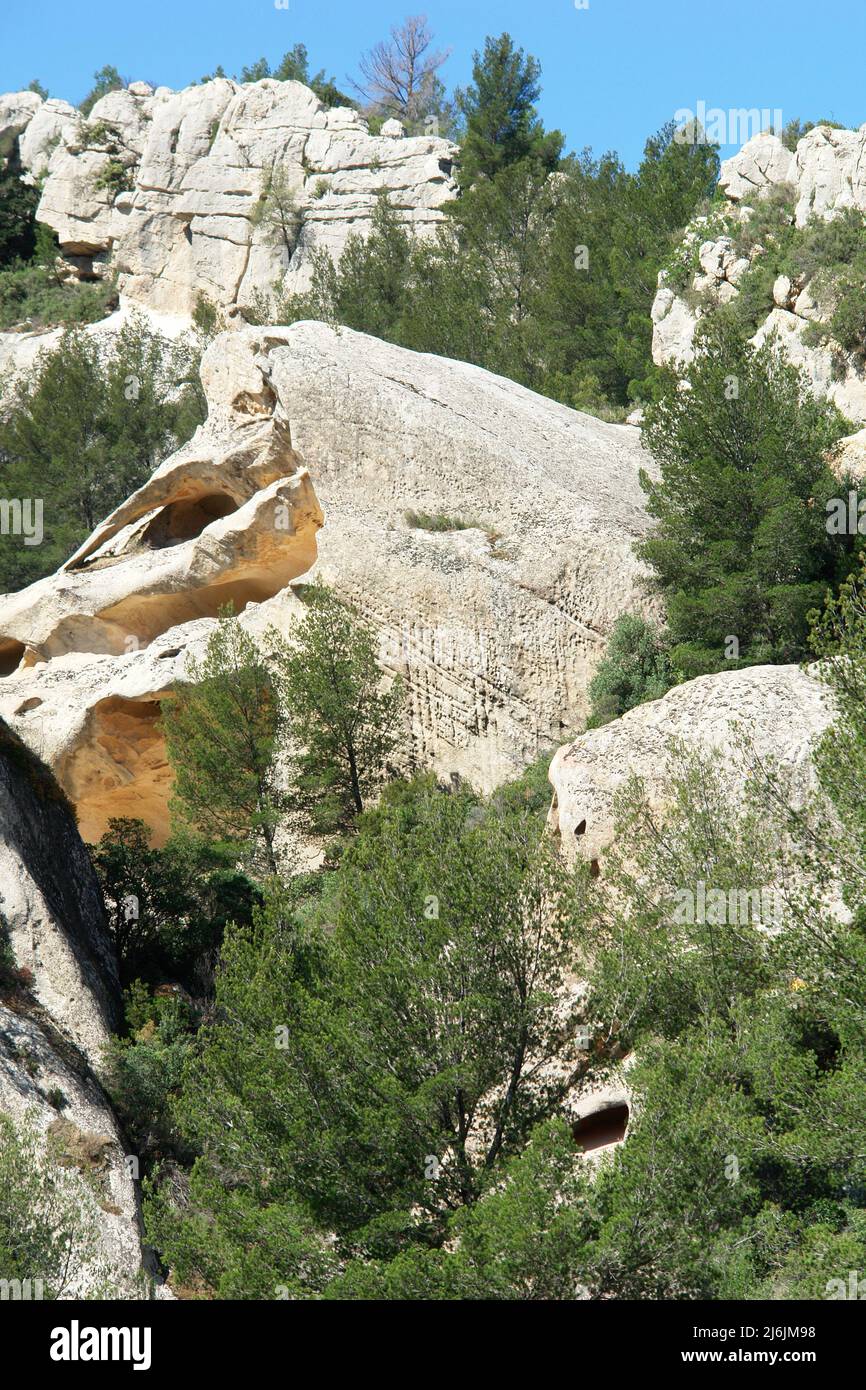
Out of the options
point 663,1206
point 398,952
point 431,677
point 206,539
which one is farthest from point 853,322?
point 663,1206

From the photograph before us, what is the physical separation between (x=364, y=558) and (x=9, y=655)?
36.3 feet

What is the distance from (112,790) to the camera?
3406cm

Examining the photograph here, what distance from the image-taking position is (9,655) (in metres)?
37.9

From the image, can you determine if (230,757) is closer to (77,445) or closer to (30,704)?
(30,704)

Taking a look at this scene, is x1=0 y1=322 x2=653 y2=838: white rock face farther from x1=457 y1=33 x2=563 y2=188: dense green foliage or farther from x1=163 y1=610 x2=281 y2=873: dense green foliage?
x1=457 y1=33 x2=563 y2=188: dense green foliage

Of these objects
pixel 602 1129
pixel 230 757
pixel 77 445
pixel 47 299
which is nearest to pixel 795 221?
pixel 77 445

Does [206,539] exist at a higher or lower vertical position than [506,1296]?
higher

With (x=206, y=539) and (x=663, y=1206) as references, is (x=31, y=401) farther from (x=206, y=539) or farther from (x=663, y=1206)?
(x=663, y=1206)

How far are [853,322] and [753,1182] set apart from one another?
23901 millimetres

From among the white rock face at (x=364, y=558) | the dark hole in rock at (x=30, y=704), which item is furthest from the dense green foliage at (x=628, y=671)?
the dark hole in rock at (x=30, y=704)

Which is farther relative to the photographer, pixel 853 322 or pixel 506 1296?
pixel 853 322

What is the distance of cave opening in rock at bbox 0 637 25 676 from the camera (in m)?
37.1

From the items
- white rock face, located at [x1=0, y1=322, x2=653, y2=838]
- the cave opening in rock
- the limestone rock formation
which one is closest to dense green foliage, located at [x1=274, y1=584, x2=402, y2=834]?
white rock face, located at [x1=0, y1=322, x2=653, y2=838]

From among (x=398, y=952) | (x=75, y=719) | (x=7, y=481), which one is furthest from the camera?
(x=7, y=481)
